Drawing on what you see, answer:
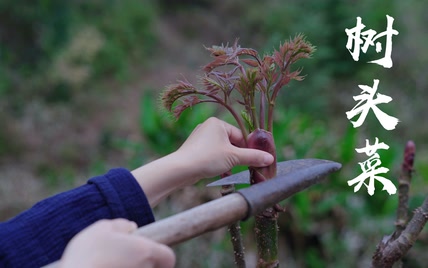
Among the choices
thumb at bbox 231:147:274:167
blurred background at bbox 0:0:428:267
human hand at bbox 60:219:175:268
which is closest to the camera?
human hand at bbox 60:219:175:268

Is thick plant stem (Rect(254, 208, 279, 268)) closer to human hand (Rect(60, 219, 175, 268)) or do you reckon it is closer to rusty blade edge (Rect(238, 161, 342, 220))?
rusty blade edge (Rect(238, 161, 342, 220))

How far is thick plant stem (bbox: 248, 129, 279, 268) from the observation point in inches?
26.3

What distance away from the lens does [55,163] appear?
14.9 ft

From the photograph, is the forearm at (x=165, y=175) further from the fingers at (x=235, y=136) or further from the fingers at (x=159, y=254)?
the fingers at (x=159, y=254)

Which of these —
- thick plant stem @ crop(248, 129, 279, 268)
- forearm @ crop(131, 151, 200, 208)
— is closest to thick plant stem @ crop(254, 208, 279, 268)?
thick plant stem @ crop(248, 129, 279, 268)

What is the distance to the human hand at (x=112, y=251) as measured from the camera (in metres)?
0.50

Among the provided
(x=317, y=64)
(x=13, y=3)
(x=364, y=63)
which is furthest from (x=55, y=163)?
(x=364, y=63)

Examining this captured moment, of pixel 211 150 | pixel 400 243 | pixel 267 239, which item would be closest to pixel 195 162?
pixel 211 150

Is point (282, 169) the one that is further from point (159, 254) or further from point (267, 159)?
point (159, 254)

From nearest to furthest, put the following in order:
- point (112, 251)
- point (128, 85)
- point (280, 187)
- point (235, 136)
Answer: point (112, 251)
point (280, 187)
point (235, 136)
point (128, 85)

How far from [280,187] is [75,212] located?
258 mm

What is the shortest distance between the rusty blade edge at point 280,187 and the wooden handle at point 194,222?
0.04ft

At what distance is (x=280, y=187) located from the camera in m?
0.62

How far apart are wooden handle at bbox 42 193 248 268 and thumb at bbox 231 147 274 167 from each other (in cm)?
8
